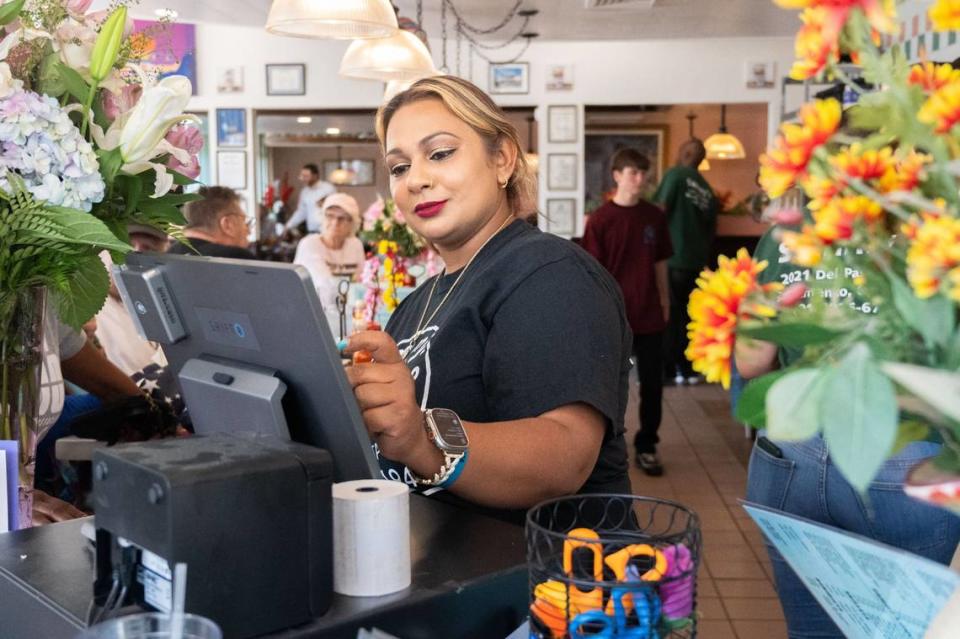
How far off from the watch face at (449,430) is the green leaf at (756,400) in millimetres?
664

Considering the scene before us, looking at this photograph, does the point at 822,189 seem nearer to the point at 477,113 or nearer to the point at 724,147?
the point at 477,113

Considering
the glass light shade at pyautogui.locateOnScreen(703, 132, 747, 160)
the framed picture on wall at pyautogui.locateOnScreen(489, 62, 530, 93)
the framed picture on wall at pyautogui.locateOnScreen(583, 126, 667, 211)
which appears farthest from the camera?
the framed picture on wall at pyautogui.locateOnScreen(583, 126, 667, 211)

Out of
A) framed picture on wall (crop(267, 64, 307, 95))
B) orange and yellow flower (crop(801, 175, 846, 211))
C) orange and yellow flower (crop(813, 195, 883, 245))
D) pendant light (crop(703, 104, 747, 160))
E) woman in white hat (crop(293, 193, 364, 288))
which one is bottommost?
woman in white hat (crop(293, 193, 364, 288))

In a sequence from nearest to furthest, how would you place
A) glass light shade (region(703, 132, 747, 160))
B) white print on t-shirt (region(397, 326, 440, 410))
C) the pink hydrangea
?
the pink hydrangea → white print on t-shirt (region(397, 326, 440, 410)) → glass light shade (region(703, 132, 747, 160))

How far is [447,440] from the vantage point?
126 cm

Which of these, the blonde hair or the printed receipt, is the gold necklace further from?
the printed receipt

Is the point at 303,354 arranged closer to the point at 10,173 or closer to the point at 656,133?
the point at 10,173

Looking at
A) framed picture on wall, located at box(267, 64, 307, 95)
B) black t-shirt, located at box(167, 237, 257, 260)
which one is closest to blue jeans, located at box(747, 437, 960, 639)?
black t-shirt, located at box(167, 237, 257, 260)

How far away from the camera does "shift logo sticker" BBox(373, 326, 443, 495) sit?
1.50 m

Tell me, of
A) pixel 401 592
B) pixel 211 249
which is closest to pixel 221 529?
pixel 401 592

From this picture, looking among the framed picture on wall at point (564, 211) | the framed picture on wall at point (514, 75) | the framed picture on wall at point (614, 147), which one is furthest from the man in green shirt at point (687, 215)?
the framed picture on wall at point (614, 147)

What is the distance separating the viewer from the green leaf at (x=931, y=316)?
55 cm

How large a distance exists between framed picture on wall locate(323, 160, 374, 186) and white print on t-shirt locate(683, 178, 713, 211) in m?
5.25

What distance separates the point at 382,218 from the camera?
15.5 feet
